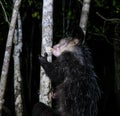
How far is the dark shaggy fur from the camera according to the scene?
6.16 metres

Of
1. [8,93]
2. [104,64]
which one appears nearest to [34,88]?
[8,93]

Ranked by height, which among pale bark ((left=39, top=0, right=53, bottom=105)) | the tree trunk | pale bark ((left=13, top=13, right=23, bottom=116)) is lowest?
the tree trunk

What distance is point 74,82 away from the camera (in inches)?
244

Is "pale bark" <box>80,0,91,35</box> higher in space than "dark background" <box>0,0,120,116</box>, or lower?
higher

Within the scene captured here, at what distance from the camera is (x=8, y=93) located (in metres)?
12.1

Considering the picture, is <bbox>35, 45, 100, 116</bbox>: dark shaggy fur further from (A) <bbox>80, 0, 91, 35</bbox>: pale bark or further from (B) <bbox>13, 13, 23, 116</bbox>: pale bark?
(B) <bbox>13, 13, 23, 116</bbox>: pale bark

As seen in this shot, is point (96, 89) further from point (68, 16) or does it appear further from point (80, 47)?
point (68, 16)

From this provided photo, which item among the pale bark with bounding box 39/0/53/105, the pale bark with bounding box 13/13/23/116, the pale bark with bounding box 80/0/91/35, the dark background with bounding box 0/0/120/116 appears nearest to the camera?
the pale bark with bounding box 39/0/53/105

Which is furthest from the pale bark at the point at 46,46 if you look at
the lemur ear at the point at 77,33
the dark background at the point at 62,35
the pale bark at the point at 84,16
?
the dark background at the point at 62,35

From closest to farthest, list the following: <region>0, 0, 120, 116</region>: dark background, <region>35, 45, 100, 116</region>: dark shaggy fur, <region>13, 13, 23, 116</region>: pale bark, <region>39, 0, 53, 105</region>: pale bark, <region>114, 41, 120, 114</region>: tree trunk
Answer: <region>35, 45, 100, 116</region>: dark shaggy fur, <region>39, 0, 53, 105</region>: pale bark, <region>13, 13, 23, 116</region>: pale bark, <region>0, 0, 120, 116</region>: dark background, <region>114, 41, 120, 114</region>: tree trunk

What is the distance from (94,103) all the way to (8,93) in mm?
6169

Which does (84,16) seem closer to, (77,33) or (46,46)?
(77,33)

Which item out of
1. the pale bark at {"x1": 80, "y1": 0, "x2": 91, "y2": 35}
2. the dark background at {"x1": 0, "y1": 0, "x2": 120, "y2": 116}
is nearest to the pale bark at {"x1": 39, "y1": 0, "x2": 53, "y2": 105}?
the pale bark at {"x1": 80, "y1": 0, "x2": 91, "y2": 35}

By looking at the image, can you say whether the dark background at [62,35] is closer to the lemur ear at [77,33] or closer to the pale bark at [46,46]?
the pale bark at [46,46]
